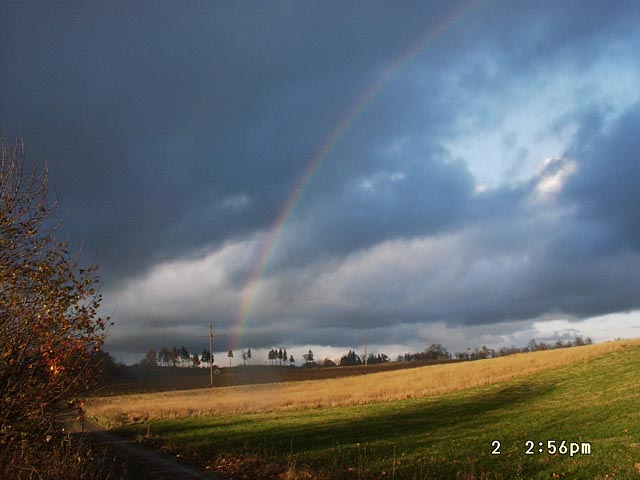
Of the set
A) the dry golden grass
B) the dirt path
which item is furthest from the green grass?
the dry golden grass

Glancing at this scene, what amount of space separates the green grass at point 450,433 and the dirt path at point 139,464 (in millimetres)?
1058

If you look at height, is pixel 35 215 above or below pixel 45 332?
above

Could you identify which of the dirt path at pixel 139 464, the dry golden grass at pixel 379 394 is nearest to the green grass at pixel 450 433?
the dirt path at pixel 139 464

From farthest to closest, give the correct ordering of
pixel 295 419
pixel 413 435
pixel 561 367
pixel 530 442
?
pixel 561 367 → pixel 295 419 → pixel 413 435 → pixel 530 442

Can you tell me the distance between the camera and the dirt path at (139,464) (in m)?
15.5

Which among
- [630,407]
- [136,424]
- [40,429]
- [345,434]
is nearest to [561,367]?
[630,407]

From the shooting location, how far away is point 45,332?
8523mm

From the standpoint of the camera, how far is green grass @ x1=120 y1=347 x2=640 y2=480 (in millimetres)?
15508

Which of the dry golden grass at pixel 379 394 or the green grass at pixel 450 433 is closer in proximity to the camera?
the green grass at pixel 450 433

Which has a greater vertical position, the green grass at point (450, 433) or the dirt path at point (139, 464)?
the dirt path at point (139, 464)

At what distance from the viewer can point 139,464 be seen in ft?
60.4

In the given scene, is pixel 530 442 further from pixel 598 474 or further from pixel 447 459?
pixel 598 474

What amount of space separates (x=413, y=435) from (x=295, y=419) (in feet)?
40.2

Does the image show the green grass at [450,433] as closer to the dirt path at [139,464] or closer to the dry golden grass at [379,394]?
the dirt path at [139,464]
